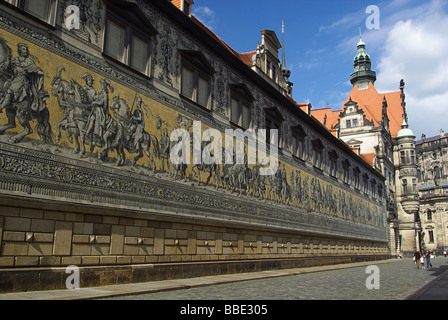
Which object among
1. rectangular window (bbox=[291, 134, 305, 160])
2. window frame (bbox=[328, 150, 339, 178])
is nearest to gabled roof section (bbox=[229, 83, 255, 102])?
rectangular window (bbox=[291, 134, 305, 160])

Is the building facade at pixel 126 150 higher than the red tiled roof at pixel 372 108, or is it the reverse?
the red tiled roof at pixel 372 108

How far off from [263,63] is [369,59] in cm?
4996

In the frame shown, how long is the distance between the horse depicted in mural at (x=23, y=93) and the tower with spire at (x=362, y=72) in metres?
58.7

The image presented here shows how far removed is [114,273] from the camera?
10.0 metres

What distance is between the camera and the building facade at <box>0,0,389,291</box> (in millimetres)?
8359

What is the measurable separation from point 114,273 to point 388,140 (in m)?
48.8

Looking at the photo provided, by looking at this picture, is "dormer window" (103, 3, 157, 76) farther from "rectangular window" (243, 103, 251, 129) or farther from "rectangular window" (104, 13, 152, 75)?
"rectangular window" (243, 103, 251, 129)

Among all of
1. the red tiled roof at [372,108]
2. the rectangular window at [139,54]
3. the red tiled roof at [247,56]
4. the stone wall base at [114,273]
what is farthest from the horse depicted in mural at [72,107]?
the red tiled roof at [372,108]

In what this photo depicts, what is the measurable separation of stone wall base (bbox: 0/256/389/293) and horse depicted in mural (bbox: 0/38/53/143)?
265 cm

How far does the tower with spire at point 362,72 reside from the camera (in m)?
62.0

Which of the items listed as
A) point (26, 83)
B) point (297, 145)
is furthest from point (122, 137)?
point (297, 145)

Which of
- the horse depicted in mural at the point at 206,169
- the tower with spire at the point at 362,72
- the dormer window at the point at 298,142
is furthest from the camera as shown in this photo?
the tower with spire at the point at 362,72

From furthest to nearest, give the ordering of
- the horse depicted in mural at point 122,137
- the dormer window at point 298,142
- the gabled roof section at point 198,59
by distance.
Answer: the dormer window at point 298,142, the gabled roof section at point 198,59, the horse depicted in mural at point 122,137

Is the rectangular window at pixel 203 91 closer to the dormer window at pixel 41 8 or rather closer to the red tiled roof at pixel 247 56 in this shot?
the red tiled roof at pixel 247 56
